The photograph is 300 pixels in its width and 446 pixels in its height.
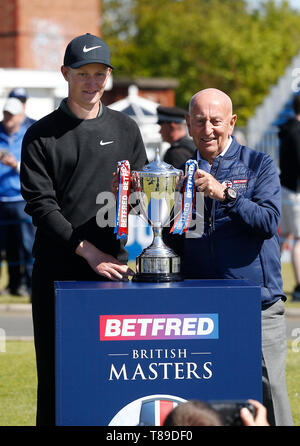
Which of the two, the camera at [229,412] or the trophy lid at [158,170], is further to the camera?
the trophy lid at [158,170]

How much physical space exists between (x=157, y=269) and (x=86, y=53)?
1035 millimetres

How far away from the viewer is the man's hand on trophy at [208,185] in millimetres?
3891

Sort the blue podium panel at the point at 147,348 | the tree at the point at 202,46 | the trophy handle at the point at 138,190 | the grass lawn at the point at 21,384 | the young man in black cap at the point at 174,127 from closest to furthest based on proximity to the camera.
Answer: the blue podium panel at the point at 147,348
the trophy handle at the point at 138,190
the grass lawn at the point at 21,384
the young man in black cap at the point at 174,127
the tree at the point at 202,46

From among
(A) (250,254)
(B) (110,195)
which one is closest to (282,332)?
(A) (250,254)

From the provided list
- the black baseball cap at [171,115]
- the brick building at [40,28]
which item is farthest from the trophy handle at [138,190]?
the brick building at [40,28]

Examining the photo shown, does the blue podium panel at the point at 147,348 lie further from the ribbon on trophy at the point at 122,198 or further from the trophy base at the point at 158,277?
the ribbon on trophy at the point at 122,198

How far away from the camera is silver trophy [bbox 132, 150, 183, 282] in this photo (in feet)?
12.9

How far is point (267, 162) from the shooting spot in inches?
168

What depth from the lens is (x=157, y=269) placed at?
3963mm

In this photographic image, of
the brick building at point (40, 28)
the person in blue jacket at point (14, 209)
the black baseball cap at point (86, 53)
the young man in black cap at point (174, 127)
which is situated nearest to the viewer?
the black baseball cap at point (86, 53)

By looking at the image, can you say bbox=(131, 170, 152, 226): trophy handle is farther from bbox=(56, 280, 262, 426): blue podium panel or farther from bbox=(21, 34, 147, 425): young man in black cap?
bbox=(56, 280, 262, 426): blue podium panel

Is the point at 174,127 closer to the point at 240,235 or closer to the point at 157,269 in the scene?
the point at 240,235

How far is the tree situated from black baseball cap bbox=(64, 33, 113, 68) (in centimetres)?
5492

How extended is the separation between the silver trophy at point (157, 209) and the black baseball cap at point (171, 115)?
16.3 ft
